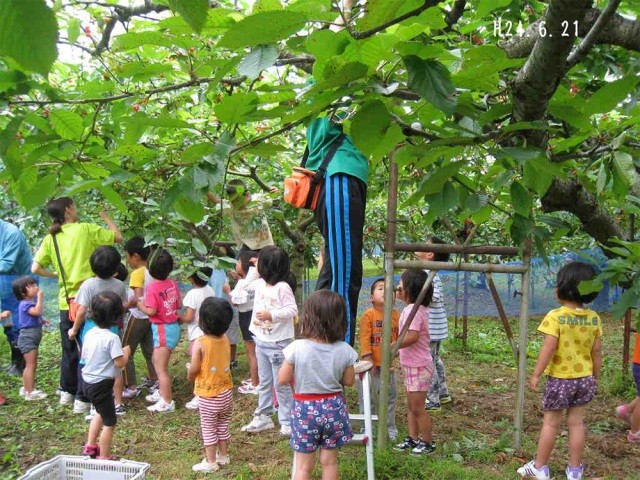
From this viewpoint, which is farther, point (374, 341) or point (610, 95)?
point (374, 341)

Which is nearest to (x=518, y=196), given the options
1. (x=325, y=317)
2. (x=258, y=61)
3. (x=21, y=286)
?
(x=258, y=61)

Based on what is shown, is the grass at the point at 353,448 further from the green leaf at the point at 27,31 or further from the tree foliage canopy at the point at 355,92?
the green leaf at the point at 27,31

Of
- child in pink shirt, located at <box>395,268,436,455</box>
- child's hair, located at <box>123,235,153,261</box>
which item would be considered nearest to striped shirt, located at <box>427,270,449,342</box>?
child in pink shirt, located at <box>395,268,436,455</box>

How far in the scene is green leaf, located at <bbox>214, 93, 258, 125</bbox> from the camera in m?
1.20

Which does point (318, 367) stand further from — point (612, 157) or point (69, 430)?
point (69, 430)

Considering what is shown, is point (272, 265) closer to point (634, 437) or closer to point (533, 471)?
point (533, 471)

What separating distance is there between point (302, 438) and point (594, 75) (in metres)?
2.11

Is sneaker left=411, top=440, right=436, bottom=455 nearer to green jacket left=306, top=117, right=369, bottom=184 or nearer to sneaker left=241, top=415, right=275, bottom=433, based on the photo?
sneaker left=241, top=415, right=275, bottom=433

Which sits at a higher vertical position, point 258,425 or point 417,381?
point 417,381

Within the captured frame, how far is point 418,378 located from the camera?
350 cm

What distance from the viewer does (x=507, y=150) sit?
3.88ft

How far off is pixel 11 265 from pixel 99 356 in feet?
7.37

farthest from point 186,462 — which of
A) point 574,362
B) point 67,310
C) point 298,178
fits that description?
point 574,362

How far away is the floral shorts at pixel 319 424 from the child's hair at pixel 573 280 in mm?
1412
